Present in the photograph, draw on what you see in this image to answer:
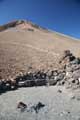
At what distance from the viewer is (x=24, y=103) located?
20.4m

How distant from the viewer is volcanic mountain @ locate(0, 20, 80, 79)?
30.7 metres

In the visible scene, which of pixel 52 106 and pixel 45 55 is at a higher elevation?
pixel 45 55

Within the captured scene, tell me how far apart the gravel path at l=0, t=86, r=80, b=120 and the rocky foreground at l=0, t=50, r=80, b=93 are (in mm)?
867

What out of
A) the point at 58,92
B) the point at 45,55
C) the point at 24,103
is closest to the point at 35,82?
the point at 58,92

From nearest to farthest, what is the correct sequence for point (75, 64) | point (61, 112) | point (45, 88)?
point (61, 112) < point (45, 88) < point (75, 64)

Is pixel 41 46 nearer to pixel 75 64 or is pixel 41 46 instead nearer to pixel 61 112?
pixel 75 64

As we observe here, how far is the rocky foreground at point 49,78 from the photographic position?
24.0 m

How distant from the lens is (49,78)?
27094 mm

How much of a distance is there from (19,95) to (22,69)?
25.2 ft

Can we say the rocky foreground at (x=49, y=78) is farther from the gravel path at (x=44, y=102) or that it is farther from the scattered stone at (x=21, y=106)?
the scattered stone at (x=21, y=106)

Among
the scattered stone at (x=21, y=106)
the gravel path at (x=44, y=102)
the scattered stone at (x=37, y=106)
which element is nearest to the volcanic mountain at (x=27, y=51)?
the gravel path at (x=44, y=102)

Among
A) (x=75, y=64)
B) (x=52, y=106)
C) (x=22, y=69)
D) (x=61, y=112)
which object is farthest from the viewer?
(x=22, y=69)

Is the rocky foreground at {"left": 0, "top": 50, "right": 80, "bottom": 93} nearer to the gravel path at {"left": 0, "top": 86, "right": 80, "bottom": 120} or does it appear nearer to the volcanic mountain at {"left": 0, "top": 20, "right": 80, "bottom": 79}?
the gravel path at {"left": 0, "top": 86, "right": 80, "bottom": 120}

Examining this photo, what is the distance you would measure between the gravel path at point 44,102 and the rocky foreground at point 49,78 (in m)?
0.87
